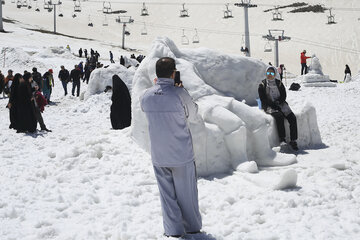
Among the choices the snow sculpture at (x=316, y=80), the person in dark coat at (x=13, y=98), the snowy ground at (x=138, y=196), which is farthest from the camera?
the snow sculpture at (x=316, y=80)

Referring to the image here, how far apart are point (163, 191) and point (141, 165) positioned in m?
2.42

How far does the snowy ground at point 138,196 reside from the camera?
386 centimetres

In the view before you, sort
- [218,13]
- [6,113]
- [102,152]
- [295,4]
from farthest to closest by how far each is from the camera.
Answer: [218,13], [295,4], [6,113], [102,152]

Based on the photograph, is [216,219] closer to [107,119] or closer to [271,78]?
[271,78]

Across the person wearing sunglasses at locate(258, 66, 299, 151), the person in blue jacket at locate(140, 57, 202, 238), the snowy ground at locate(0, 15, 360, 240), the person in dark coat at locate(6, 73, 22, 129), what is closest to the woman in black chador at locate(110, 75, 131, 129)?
the snowy ground at locate(0, 15, 360, 240)

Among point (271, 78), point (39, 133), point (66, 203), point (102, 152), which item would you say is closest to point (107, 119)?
point (39, 133)

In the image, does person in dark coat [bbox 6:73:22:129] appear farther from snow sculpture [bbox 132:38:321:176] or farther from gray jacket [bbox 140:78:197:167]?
gray jacket [bbox 140:78:197:167]

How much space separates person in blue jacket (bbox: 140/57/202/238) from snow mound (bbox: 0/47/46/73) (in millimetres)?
22225

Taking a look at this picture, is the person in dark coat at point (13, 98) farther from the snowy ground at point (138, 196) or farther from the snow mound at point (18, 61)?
the snow mound at point (18, 61)

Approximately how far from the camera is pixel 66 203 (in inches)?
184

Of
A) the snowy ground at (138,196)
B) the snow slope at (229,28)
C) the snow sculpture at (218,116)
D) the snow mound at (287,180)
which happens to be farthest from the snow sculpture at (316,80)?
the snow slope at (229,28)

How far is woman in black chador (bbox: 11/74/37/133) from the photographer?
9.09 metres

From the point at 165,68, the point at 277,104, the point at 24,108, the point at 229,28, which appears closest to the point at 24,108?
the point at 24,108

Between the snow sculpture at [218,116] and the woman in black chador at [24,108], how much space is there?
3545mm
